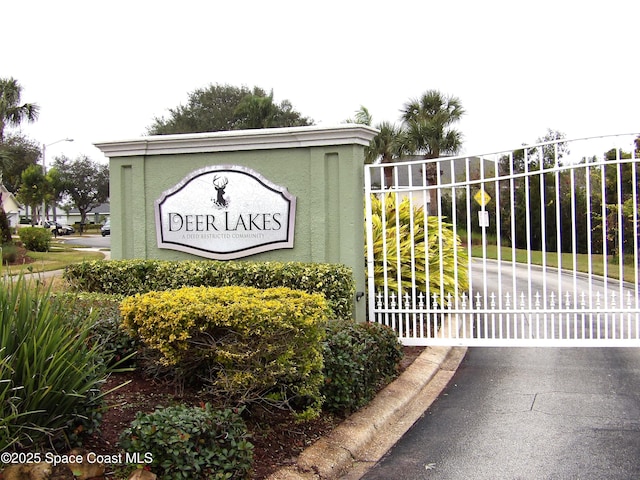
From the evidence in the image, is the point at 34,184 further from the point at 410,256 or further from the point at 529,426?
the point at 529,426

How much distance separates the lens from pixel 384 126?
105ft

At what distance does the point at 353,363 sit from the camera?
18.5 ft

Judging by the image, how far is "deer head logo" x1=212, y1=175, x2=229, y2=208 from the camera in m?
8.49

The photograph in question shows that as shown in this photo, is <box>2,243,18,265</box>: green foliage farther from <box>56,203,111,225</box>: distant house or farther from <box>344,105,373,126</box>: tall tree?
<box>56,203,111,225</box>: distant house

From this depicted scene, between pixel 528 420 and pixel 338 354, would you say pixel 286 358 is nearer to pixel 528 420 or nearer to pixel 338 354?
pixel 338 354

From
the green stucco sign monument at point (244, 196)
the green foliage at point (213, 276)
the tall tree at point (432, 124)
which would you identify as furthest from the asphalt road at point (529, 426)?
the tall tree at point (432, 124)

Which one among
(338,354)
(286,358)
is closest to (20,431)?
(286,358)

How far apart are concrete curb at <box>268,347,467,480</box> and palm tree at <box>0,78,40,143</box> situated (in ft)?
98.9

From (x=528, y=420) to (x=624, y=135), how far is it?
329cm

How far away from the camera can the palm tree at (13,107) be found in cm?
3191

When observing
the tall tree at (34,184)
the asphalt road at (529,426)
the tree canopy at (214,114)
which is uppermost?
the tree canopy at (214,114)

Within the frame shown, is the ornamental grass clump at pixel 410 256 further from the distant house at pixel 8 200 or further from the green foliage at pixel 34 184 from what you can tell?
the green foliage at pixel 34 184

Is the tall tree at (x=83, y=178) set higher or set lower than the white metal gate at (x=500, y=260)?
higher

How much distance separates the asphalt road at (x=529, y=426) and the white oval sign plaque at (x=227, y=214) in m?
2.96
